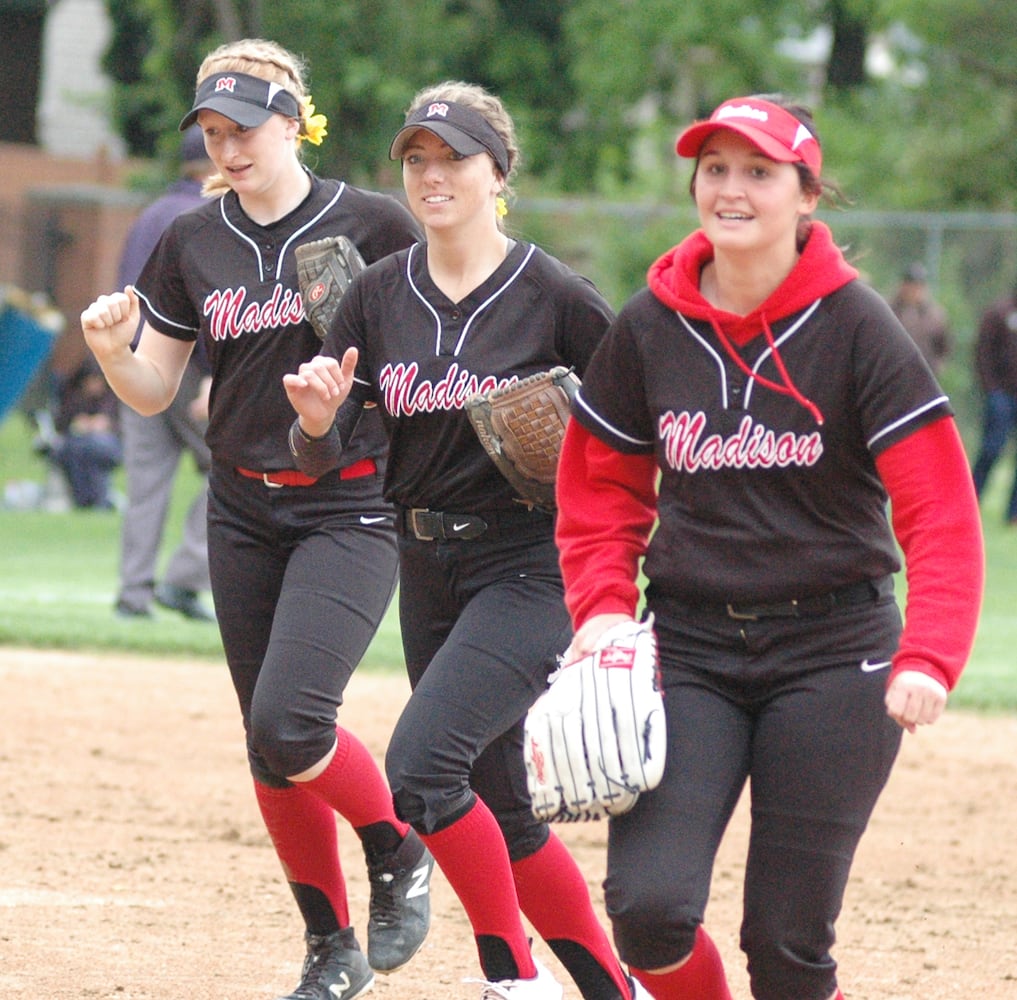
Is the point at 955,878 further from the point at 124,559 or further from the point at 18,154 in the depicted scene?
the point at 18,154

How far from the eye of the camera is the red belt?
4.26 m

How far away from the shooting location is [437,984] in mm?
4531

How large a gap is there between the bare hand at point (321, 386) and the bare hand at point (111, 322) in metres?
0.61

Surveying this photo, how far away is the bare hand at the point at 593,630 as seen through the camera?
11.0ft

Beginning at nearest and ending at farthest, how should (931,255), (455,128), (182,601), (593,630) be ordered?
(593,630)
(455,128)
(182,601)
(931,255)

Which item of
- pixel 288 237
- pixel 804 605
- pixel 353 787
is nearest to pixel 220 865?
pixel 353 787

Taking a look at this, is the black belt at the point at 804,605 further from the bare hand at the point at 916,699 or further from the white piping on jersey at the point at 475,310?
the white piping on jersey at the point at 475,310

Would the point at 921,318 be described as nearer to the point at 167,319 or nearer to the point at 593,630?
the point at 167,319

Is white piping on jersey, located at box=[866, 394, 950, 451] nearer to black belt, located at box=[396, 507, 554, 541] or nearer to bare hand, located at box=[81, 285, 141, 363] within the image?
black belt, located at box=[396, 507, 554, 541]

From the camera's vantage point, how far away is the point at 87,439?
14867 mm

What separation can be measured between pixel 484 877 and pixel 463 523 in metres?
0.76

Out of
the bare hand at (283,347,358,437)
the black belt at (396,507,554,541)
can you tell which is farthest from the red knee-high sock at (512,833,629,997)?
the bare hand at (283,347,358,437)

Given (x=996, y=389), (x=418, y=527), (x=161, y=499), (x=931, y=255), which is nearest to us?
(x=418, y=527)

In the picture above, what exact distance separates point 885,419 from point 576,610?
680 millimetres
